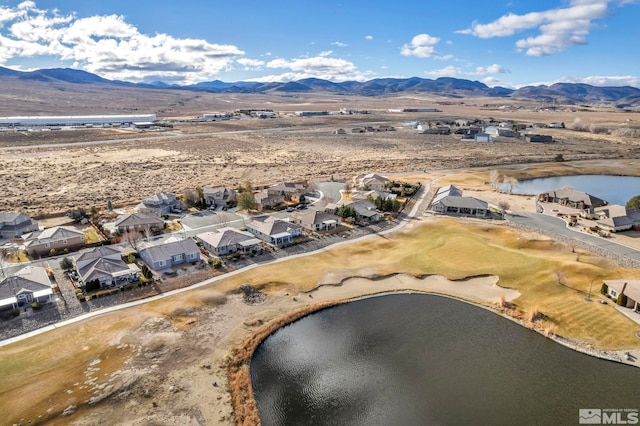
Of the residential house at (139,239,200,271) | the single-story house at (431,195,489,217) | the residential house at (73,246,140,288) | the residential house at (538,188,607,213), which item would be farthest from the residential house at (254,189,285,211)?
the residential house at (538,188,607,213)

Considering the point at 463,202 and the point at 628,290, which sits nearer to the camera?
the point at 628,290

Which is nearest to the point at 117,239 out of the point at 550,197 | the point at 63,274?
the point at 63,274

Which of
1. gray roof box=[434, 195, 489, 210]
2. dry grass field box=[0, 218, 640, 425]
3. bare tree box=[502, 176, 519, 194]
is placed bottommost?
dry grass field box=[0, 218, 640, 425]

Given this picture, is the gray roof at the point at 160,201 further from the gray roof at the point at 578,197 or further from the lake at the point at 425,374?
the gray roof at the point at 578,197

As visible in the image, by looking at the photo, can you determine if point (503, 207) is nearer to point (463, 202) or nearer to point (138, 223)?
point (463, 202)

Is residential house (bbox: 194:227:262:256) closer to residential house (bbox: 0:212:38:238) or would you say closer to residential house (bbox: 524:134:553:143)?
residential house (bbox: 0:212:38:238)

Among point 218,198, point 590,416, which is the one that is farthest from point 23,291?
point 590,416

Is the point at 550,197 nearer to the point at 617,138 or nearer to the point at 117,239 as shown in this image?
the point at 117,239
